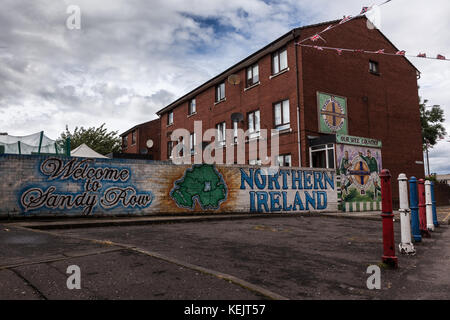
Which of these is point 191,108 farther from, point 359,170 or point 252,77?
point 359,170

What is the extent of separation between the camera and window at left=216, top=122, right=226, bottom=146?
22406 millimetres

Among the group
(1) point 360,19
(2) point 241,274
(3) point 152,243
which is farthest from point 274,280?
(1) point 360,19

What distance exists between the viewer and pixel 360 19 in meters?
19.8

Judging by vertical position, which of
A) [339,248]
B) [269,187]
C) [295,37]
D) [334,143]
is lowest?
[339,248]

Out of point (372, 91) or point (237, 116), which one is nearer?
point (372, 91)

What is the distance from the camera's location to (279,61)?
722 inches

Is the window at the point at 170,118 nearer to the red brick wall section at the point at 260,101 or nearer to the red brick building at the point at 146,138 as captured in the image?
the red brick wall section at the point at 260,101

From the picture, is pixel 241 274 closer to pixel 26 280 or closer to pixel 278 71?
pixel 26 280

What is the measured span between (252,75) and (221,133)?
4.60 meters

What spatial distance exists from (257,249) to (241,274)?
1626 millimetres

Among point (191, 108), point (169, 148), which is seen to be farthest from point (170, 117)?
point (191, 108)

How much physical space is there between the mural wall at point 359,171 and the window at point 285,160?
2.79 meters

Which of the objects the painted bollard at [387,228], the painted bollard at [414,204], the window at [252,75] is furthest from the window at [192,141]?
the painted bollard at [387,228]

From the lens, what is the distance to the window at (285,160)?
1719cm
